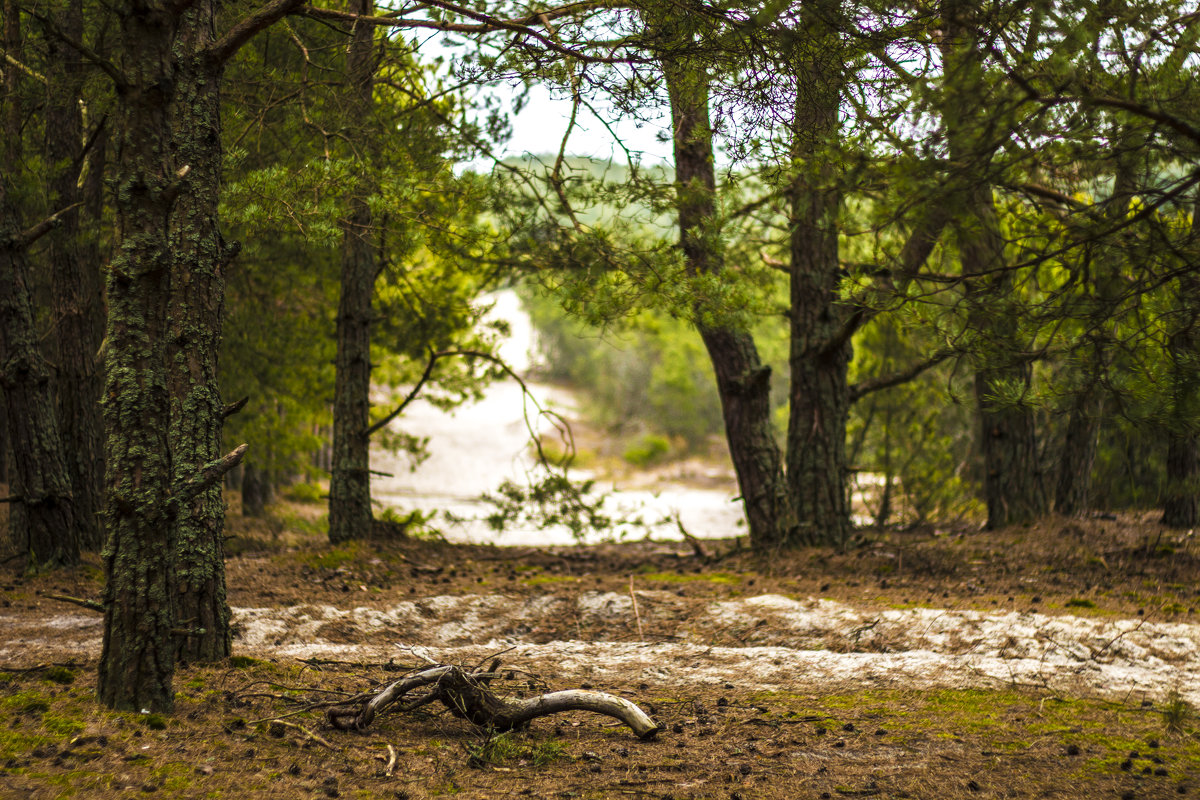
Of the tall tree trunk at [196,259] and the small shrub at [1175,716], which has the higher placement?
the tall tree trunk at [196,259]

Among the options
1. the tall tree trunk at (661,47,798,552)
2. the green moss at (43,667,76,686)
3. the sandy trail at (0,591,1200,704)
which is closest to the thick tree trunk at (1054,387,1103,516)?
the tall tree trunk at (661,47,798,552)

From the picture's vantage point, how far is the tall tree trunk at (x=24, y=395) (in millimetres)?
6539

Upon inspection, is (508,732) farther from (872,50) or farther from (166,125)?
(872,50)

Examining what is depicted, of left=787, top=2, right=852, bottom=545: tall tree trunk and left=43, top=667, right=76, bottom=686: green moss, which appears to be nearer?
left=43, top=667, right=76, bottom=686: green moss

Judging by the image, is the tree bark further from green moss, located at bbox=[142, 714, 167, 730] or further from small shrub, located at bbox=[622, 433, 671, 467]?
small shrub, located at bbox=[622, 433, 671, 467]

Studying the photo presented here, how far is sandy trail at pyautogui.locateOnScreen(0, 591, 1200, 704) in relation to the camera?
460 centimetres

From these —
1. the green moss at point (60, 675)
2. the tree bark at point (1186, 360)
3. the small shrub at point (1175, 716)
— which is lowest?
the small shrub at point (1175, 716)

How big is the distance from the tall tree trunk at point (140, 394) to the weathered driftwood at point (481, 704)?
794 millimetres

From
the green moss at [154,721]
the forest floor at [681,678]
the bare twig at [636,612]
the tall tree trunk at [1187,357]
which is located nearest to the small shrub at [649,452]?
the forest floor at [681,678]

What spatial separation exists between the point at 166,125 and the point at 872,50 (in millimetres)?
3012

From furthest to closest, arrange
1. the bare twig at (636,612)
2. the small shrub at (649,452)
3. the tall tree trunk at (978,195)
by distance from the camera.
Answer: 1. the small shrub at (649,452)
2. the bare twig at (636,612)
3. the tall tree trunk at (978,195)

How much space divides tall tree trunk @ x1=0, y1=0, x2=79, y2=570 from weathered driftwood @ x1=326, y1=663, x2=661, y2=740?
4631 mm

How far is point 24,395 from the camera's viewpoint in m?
6.68

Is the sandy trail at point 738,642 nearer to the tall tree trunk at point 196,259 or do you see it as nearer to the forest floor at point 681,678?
the forest floor at point 681,678
